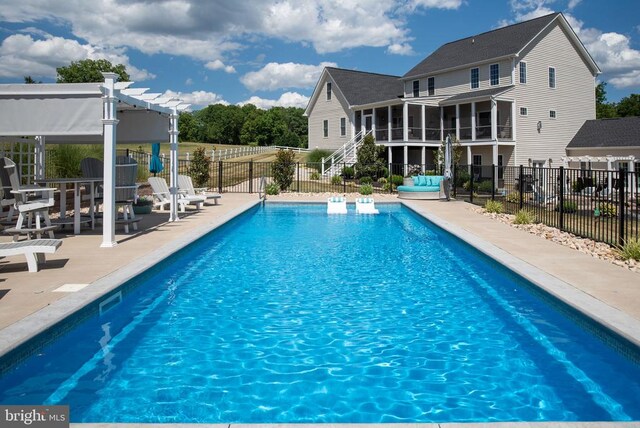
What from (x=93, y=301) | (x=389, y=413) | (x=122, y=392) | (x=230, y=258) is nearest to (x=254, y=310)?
(x=93, y=301)

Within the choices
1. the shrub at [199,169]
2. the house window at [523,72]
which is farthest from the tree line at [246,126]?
the shrub at [199,169]

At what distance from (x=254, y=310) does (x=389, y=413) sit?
2879mm

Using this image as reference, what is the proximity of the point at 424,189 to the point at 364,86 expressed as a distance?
67.5 feet

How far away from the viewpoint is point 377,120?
38.3 metres

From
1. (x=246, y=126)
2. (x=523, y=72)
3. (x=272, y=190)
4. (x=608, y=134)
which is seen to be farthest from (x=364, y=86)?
(x=246, y=126)

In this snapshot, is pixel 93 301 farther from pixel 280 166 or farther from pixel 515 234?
pixel 280 166

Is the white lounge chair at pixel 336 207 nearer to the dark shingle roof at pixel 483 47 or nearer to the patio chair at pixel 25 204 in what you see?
the patio chair at pixel 25 204

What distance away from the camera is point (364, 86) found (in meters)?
41.0

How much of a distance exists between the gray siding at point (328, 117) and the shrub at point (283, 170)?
1327cm

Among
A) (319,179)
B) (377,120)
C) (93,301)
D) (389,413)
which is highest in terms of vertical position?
(377,120)

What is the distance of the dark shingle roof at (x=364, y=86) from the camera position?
39125 millimetres

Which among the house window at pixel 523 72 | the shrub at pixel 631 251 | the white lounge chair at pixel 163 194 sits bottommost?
the shrub at pixel 631 251

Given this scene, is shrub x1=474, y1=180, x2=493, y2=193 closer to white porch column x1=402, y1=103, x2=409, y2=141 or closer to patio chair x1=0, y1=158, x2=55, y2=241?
white porch column x1=402, y1=103, x2=409, y2=141

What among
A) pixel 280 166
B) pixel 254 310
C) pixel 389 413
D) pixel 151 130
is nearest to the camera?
pixel 389 413
